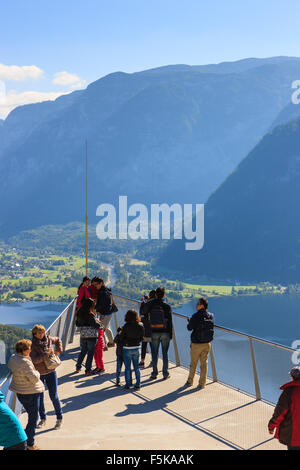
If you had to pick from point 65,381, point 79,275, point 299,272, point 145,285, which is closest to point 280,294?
point 299,272

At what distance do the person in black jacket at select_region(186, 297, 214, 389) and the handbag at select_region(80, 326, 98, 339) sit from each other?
1.83 m

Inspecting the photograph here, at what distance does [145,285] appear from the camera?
6398 inches

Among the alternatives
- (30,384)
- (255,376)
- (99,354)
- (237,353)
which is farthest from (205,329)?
(30,384)

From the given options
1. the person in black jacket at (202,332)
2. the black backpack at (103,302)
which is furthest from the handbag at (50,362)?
the black backpack at (103,302)

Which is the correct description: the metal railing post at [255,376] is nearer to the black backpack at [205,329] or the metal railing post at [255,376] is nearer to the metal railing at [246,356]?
the metal railing at [246,356]

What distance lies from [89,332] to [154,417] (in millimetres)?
2531

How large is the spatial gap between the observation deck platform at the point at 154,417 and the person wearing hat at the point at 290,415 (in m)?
1.56

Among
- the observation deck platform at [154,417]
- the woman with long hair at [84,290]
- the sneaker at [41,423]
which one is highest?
the woman with long hair at [84,290]

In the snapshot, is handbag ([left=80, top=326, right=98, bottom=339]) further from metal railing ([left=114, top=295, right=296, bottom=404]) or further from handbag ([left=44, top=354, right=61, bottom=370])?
handbag ([left=44, top=354, right=61, bottom=370])

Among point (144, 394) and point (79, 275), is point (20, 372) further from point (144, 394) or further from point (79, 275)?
point (79, 275)

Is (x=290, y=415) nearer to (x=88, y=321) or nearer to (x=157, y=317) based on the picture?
(x=157, y=317)

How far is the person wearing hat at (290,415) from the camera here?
5887mm

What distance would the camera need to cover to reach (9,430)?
5652mm

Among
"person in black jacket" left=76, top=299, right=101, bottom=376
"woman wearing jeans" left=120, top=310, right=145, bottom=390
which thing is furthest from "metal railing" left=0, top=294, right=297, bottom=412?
"woman wearing jeans" left=120, top=310, right=145, bottom=390
